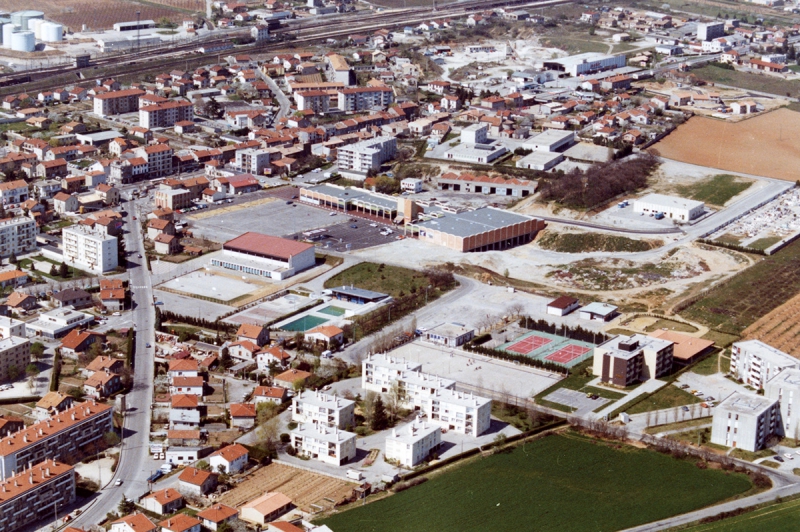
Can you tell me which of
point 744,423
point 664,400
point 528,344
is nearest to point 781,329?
point 664,400

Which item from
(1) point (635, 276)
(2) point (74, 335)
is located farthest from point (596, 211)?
(2) point (74, 335)

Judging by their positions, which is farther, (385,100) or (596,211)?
(385,100)

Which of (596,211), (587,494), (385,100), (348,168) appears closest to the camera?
(587,494)

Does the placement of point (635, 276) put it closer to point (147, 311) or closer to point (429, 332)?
point (429, 332)

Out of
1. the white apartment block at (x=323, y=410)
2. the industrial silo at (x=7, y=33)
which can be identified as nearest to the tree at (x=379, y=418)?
the white apartment block at (x=323, y=410)

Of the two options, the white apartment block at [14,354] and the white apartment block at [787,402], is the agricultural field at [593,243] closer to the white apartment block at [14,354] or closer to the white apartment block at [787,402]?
the white apartment block at [787,402]

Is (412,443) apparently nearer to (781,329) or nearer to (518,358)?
(518,358)
